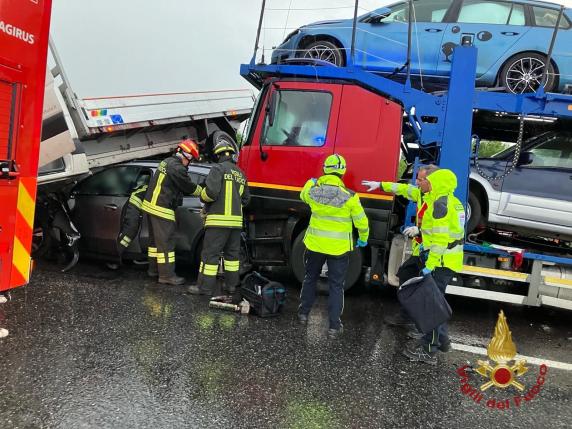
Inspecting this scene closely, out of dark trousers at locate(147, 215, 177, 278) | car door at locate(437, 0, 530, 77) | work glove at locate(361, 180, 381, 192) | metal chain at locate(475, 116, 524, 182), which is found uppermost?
car door at locate(437, 0, 530, 77)

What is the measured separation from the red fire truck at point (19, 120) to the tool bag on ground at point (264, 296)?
208cm

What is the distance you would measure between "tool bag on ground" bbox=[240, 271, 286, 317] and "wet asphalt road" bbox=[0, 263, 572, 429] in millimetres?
136

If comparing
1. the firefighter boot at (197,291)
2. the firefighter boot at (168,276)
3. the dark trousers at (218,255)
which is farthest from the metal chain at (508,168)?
the firefighter boot at (168,276)

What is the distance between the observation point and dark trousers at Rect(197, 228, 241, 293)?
5219 mm

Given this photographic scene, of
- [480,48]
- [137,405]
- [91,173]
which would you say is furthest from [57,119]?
[480,48]

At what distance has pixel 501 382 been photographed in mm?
3635

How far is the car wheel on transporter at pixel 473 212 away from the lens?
17.6ft

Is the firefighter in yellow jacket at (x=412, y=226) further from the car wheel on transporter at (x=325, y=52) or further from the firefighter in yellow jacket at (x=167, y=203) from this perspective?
the firefighter in yellow jacket at (x=167, y=203)

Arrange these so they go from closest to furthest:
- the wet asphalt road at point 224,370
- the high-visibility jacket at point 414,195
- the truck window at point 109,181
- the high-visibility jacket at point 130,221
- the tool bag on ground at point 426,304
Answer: the wet asphalt road at point 224,370
the tool bag on ground at point 426,304
the high-visibility jacket at point 414,195
the high-visibility jacket at point 130,221
the truck window at point 109,181

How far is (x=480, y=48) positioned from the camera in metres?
5.38

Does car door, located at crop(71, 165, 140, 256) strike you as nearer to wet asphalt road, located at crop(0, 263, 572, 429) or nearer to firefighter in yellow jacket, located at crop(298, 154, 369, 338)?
wet asphalt road, located at crop(0, 263, 572, 429)

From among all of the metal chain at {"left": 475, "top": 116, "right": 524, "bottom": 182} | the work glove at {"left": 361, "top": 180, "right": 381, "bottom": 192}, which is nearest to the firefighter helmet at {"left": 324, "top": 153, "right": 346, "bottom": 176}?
the work glove at {"left": 361, "top": 180, "right": 381, "bottom": 192}

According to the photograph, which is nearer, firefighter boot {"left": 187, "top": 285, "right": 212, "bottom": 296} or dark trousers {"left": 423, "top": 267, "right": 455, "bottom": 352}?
dark trousers {"left": 423, "top": 267, "right": 455, "bottom": 352}

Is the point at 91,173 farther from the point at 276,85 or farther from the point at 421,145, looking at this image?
the point at 421,145
